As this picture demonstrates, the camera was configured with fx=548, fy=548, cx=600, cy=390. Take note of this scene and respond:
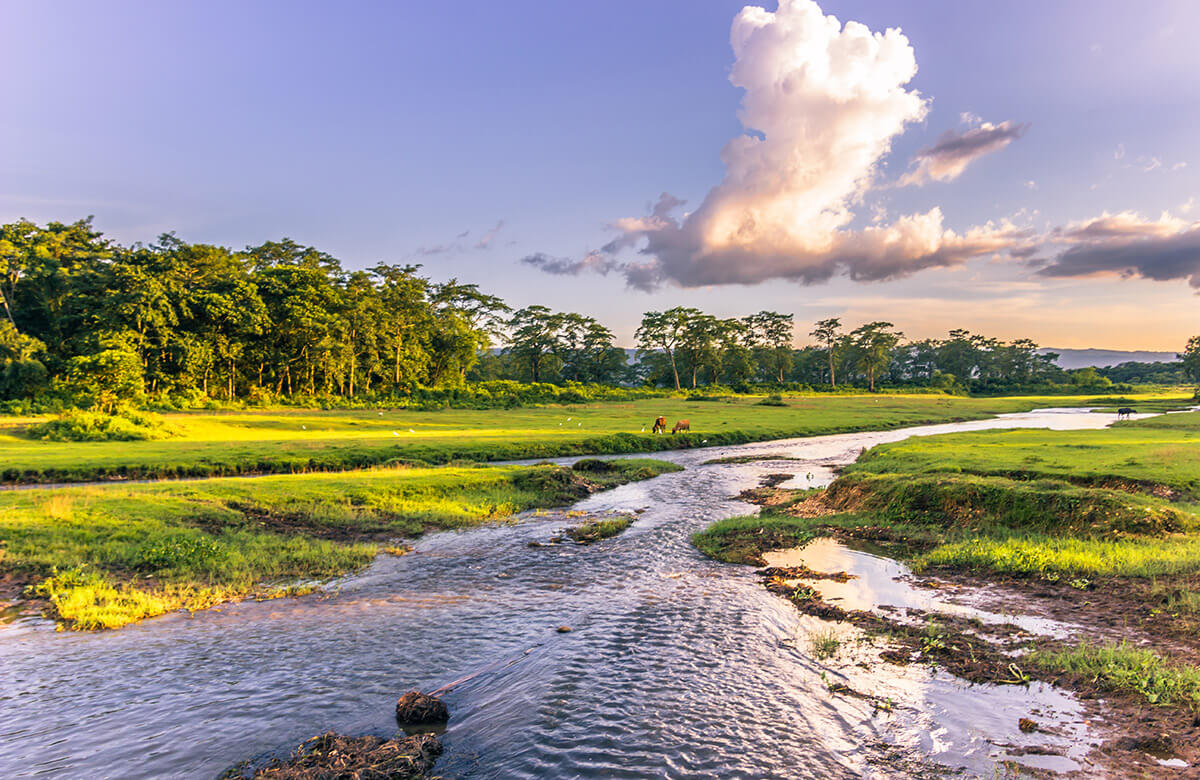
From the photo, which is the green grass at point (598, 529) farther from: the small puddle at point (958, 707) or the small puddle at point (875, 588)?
the small puddle at point (958, 707)

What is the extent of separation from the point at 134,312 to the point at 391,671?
214ft

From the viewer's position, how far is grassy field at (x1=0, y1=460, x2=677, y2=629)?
39.7 ft

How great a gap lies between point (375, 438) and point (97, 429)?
18.2 m

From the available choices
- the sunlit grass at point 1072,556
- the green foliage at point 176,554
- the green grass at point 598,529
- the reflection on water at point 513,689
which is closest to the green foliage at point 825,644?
the reflection on water at point 513,689

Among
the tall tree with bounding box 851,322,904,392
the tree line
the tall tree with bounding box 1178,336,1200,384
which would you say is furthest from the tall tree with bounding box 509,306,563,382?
the tall tree with bounding box 1178,336,1200,384

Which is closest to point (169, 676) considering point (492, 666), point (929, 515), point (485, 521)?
point (492, 666)

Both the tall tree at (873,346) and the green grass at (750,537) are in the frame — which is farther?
the tall tree at (873,346)

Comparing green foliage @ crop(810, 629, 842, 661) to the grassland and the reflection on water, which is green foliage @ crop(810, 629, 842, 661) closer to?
the reflection on water

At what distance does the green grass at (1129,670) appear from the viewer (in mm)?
6652

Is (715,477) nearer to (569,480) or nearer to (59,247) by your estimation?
(569,480)

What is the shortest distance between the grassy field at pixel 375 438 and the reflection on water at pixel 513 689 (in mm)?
20506

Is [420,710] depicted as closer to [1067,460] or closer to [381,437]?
[1067,460]

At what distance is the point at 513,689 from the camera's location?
816 centimetres

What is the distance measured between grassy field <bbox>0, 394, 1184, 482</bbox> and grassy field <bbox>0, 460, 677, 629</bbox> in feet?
22.8
